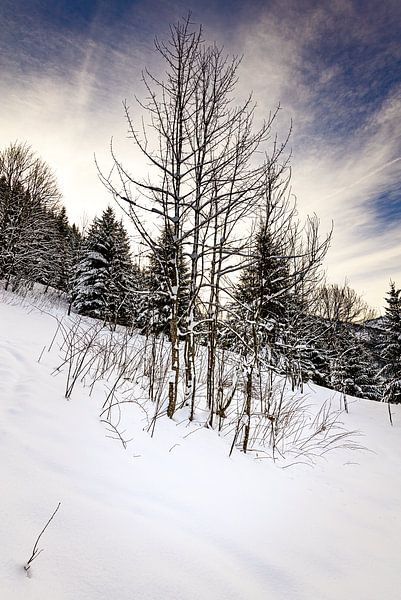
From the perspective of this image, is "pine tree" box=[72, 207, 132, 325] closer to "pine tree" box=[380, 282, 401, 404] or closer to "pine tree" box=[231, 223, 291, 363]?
"pine tree" box=[231, 223, 291, 363]

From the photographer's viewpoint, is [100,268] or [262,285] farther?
[100,268]

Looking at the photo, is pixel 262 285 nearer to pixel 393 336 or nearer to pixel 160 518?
pixel 160 518

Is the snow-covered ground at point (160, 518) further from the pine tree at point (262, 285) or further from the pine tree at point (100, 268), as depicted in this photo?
the pine tree at point (100, 268)

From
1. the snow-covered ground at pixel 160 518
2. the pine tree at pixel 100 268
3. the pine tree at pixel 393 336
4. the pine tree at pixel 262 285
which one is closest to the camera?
the snow-covered ground at pixel 160 518

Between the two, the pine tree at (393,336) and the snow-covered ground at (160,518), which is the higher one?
the pine tree at (393,336)

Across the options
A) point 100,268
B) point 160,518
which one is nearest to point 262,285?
point 160,518

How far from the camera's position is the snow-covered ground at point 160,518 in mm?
946

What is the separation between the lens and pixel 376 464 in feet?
13.2

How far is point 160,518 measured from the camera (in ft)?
4.42

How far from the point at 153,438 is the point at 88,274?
63.3ft

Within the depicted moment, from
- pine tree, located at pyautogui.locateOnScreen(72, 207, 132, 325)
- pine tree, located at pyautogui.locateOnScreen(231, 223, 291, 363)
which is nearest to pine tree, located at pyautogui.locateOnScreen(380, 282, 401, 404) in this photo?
pine tree, located at pyautogui.locateOnScreen(231, 223, 291, 363)

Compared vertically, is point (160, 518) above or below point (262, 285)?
below

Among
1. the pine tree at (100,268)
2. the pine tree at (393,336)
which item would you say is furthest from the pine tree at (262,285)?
the pine tree at (100,268)

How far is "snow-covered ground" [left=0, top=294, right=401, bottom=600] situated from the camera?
3.10 feet
